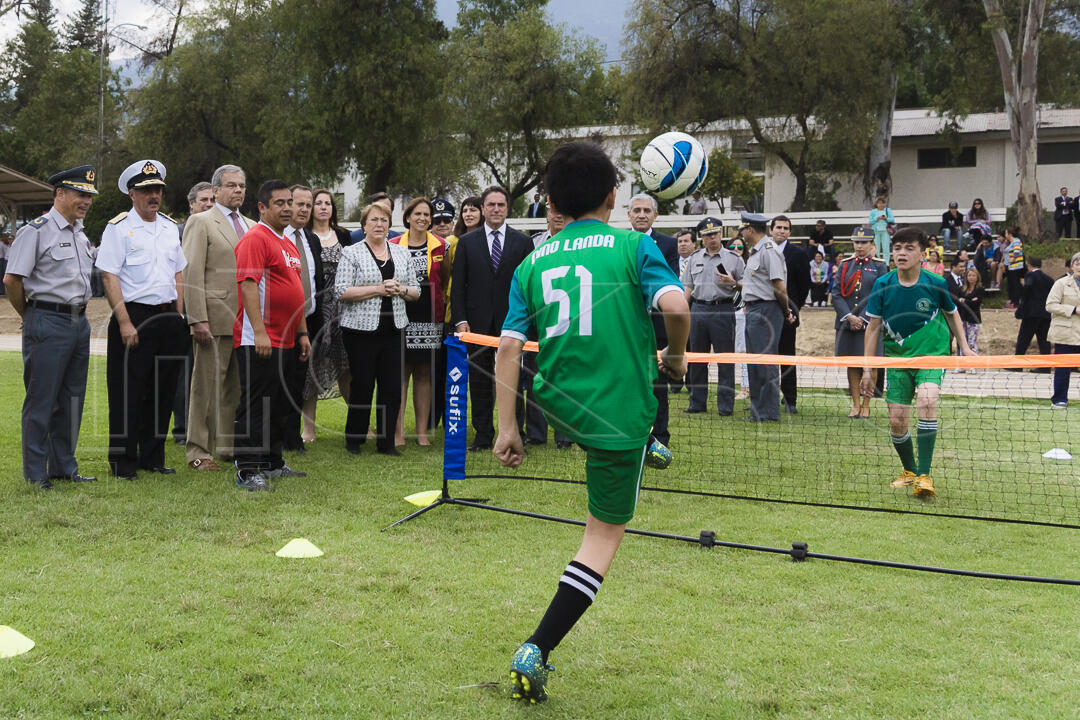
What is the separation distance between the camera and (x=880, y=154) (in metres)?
35.0

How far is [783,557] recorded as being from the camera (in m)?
5.36

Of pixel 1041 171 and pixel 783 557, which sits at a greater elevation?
pixel 1041 171

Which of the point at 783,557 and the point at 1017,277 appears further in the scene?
the point at 1017,277

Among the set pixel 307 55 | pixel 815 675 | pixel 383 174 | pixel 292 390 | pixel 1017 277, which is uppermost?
pixel 307 55

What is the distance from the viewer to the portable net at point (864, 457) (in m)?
6.67

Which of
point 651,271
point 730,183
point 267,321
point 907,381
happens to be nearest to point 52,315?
point 267,321

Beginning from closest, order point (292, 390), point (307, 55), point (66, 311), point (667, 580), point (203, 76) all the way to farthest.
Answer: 1. point (667, 580)
2. point (66, 311)
3. point (292, 390)
4. point (307, 55)
5. point (203, 76)

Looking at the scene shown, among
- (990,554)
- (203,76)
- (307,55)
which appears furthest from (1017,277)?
(203,76)

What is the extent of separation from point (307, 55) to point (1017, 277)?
83.2ft

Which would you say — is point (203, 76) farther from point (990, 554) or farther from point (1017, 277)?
point (990, 554)

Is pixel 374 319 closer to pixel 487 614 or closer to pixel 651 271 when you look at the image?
pixel 487 614

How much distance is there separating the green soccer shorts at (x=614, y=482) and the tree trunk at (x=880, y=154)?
33.2m

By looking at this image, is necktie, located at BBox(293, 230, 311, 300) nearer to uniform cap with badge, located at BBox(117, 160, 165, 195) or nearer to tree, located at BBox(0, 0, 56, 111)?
uniform cap with badge, located at BBox(117, 160, 165, 195)

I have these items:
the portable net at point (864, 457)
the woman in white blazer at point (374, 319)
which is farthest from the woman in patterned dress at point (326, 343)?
the portable net at point (864, 457)
